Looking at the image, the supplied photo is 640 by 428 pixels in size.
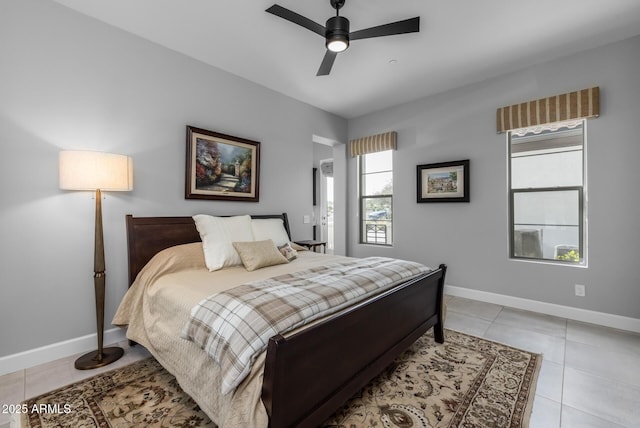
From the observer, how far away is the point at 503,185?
3576mm

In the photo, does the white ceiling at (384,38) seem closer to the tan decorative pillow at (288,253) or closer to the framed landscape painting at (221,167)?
the framed landscape painting at (221,167)

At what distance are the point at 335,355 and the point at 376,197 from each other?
365 cm

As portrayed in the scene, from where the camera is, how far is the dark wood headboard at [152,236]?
8.53 feet

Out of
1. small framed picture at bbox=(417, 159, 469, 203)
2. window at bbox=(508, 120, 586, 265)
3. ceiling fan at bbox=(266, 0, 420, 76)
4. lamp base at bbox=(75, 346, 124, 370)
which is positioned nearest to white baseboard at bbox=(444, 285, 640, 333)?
window at bbox=(508, 120, 586, 265)

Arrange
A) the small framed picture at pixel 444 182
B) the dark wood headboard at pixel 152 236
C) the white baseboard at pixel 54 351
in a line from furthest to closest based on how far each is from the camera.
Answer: the small framed picture at pixel 444 182 → the dark wood headboard at pixel 152 236 → the white baseboard at pixel 54 351

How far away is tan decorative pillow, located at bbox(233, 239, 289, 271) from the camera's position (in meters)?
2.53

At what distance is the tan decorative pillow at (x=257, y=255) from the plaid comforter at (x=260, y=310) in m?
0.53

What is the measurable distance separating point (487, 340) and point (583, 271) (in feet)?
4.83

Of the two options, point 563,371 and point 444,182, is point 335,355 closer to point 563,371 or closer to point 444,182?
point 563,371

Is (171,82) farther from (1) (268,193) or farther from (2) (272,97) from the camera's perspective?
(1) (268,193)

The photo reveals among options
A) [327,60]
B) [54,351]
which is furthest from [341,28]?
[54,351]

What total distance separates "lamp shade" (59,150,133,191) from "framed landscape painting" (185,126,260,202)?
0.90 m

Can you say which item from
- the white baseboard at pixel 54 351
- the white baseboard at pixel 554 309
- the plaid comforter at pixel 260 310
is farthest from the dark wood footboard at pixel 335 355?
the white baseboard at pixel 54 351

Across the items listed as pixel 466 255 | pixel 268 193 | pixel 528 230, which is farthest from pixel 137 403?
pixel 528 230
